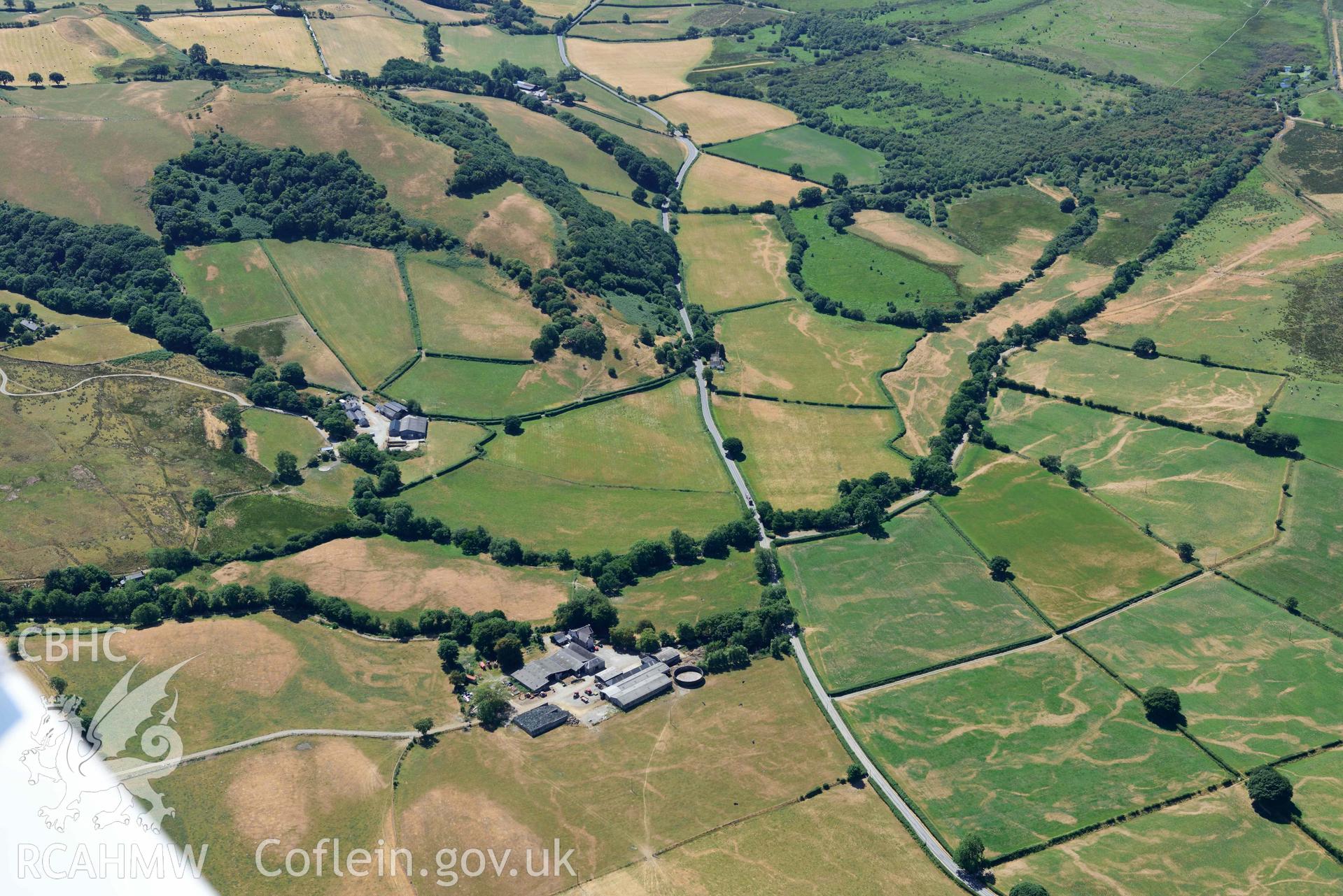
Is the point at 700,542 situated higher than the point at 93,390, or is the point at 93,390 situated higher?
the point at 93,390

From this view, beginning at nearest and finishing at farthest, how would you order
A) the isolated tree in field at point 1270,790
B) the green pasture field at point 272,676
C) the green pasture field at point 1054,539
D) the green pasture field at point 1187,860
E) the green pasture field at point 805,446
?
the green pasture field at point 1187,860
the isolated tree in field at point 1270,790
the green pasture field at point 272,676
the green pasture field at point 1054,539
the green pasture field at point 805,446

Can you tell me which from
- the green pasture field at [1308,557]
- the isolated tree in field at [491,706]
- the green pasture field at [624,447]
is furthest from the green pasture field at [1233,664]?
→ the isolated tree in field at [491,706]

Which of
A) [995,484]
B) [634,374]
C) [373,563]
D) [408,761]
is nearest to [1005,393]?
[995,484]

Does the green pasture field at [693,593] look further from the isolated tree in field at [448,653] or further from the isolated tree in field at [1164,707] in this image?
the isolated tree in field at [1164,707]

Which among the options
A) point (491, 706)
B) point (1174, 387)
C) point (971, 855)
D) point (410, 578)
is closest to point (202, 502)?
point (410, 578)

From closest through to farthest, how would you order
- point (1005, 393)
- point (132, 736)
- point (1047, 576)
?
point (132, 736) → point (1047, 576) → point (1005, 393)

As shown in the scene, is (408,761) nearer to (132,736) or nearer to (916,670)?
(132,736)
